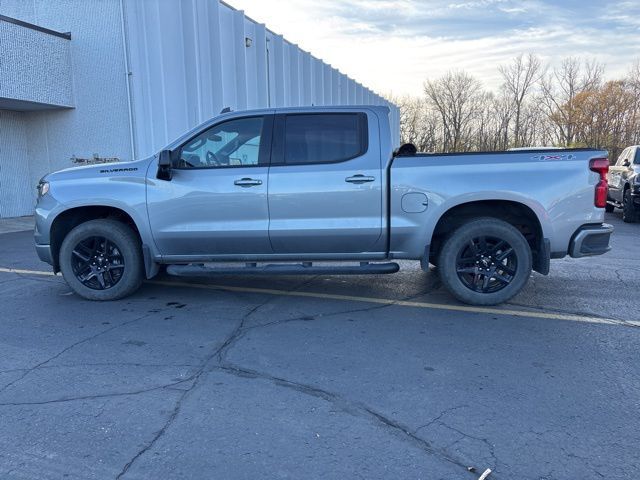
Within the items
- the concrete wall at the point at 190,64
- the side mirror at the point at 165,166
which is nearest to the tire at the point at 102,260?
the side mirror at the point at 165,166

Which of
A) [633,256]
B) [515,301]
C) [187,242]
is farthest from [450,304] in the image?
[633,256]

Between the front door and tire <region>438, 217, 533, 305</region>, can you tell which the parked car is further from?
the front door

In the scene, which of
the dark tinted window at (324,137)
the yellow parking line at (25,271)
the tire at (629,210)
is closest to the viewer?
the dark tinted window at (324,137)

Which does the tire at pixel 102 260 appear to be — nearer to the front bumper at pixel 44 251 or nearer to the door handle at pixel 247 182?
the front bumper at pixel 44 251

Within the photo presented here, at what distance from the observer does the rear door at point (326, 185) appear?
5262mm

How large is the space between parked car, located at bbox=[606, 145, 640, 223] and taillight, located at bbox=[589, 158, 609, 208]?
9.24 m

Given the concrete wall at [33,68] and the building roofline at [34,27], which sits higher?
the building roofline at [34,27]

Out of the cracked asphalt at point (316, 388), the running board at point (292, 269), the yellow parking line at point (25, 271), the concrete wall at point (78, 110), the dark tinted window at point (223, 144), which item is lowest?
the cracked asphalt at point (316, 388)

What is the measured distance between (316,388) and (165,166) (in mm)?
3005

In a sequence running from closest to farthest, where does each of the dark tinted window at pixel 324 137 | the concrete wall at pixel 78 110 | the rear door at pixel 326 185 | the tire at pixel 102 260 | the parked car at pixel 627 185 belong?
the rear door at pixel 326 185 → the dark tinted window at pixel 324 137 → the tire at pixel 102 260 → the parked car at pixel 627 185 → the concrete wall at pixel 78 110

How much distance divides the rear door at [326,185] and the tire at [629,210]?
10.6m

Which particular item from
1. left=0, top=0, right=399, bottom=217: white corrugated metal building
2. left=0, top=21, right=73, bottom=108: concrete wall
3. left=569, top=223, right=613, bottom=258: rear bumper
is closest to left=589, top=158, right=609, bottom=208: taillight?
left=569, top=223, right=613, bottom=258: rear bumper

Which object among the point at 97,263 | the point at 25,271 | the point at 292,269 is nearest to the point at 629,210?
the point at 292,269

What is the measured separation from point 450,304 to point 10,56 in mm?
13322
